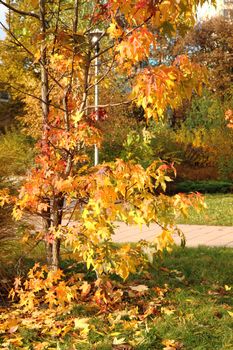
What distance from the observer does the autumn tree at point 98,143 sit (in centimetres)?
347

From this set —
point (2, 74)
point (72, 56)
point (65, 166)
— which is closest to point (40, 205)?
point (65, 166)

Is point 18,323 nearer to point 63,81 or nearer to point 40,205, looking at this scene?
point 40,205

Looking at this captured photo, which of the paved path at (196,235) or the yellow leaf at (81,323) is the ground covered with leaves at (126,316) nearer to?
the yellow leaf at (81,323)

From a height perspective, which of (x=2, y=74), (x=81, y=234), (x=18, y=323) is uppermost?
(x=2, y=74)

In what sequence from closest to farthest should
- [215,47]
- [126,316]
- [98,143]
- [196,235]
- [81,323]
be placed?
[81,323]
[126,316]
[98,143]
[196,235]
[215,47]

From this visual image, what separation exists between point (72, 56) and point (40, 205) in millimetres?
1159

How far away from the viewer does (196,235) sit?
26.6 feet

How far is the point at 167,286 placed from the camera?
481 cm

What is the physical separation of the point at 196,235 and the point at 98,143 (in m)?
4.25

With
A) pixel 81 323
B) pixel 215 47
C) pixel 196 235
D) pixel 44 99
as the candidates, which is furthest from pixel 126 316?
pixel 215 47

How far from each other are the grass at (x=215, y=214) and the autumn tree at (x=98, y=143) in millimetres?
4019

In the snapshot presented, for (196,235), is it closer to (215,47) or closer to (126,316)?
(126,316)

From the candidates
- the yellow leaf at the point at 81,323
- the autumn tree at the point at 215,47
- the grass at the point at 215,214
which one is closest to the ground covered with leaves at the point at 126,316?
the yellow leaf at the point at 81,323

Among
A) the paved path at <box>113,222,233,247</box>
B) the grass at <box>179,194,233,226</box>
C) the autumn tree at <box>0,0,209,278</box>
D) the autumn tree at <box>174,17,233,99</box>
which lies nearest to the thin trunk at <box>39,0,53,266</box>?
the autumn tree at <box>0,0,209,278</box>
